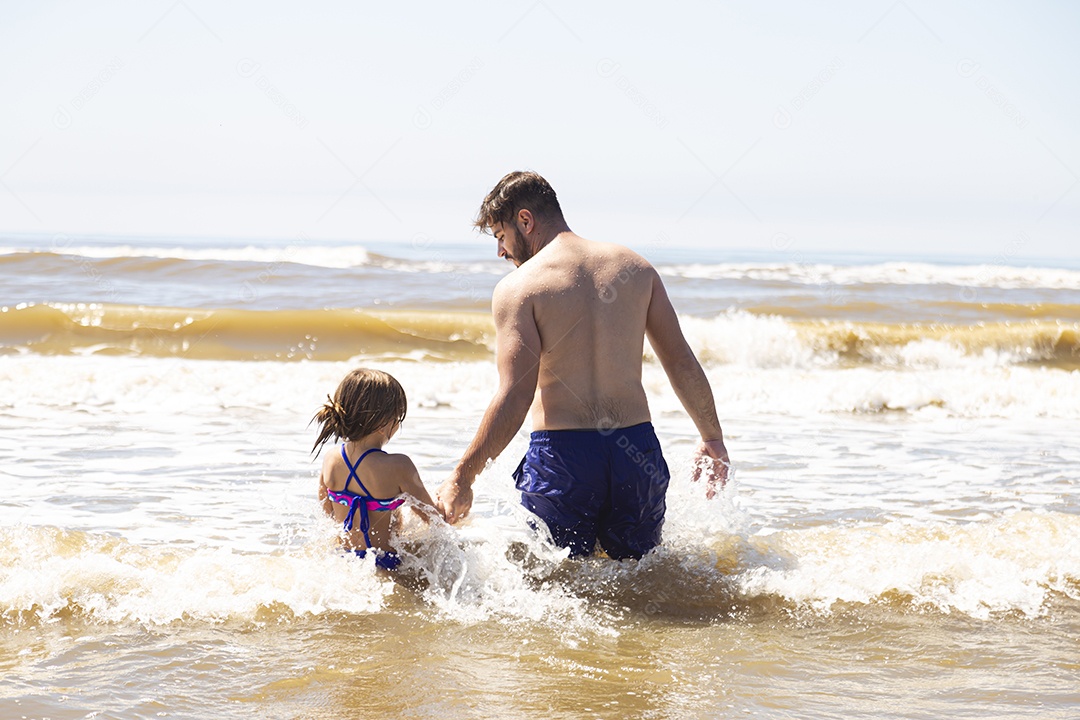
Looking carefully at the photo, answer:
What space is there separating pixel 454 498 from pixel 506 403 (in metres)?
0.40

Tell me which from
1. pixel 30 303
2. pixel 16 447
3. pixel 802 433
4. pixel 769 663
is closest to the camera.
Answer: pixel 769 663

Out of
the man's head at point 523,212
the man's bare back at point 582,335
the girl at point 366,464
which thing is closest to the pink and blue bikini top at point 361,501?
the girl at point 366,464

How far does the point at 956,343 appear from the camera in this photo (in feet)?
44.8

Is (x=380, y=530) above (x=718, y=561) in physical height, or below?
above

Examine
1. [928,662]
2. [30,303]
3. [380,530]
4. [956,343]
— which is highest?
[30,303]

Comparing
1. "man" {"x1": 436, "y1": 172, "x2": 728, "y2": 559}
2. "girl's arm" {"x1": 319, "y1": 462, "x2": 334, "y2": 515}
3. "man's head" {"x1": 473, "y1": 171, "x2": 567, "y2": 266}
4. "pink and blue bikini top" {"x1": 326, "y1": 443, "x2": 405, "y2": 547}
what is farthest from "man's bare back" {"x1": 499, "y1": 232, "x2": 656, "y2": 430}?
"girl's arm" {"x1": 319, "y1": 462, "x2": 334, "y2": 515}

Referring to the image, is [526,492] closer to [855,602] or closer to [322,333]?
[855,602]

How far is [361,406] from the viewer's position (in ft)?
11.8

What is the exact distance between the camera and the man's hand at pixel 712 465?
3.78 metres

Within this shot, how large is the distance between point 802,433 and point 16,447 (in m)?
5.94

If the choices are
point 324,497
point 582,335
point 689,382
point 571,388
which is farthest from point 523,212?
point 324,497

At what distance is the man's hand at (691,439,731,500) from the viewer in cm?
378

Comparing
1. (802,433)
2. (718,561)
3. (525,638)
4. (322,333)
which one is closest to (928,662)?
(718,561)

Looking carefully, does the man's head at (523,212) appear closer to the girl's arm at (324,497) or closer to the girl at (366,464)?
the girl at (366,464)
